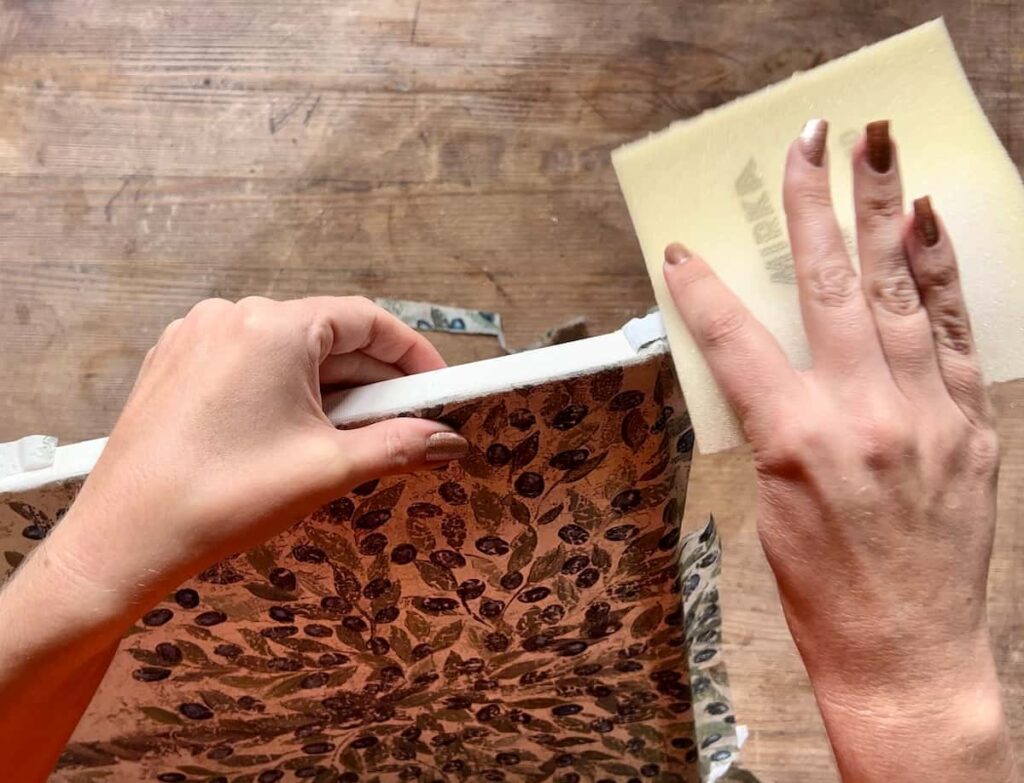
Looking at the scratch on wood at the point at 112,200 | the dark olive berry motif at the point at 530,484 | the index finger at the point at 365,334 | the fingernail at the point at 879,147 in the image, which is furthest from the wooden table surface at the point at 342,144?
the fingernail at the point at 879,147

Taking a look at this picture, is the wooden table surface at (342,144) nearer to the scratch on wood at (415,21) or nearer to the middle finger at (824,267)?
the scratch on wood at (415,21)

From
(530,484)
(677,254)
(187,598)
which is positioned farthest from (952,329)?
(187,598)

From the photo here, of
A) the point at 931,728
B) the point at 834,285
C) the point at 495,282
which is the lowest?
the point at 931,728

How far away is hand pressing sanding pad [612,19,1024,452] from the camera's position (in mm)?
458

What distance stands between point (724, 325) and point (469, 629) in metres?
0.34

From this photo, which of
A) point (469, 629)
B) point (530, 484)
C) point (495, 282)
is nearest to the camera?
point (530, 484)

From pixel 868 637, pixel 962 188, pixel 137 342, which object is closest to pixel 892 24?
pixel 962 188

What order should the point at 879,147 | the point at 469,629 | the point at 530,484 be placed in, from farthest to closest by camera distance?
the point at 469,629, the point at 530,484, the point at 879,147

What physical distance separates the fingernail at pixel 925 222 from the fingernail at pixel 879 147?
2cm

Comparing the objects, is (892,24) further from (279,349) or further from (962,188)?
(279,349)

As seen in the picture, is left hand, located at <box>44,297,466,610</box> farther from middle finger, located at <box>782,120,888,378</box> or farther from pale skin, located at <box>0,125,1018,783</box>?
middle finger, located at <box>782,120,888,378</box>

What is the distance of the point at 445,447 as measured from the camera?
48 centimetres

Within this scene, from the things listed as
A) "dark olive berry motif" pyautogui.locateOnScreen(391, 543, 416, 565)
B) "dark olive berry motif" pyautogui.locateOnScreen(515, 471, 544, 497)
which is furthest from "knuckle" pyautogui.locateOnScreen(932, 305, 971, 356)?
"dark olive berry motif" pyautogui.locateOnScreen(391, 543, 416, 565)

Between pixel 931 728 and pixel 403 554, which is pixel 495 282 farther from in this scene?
pixel 931 728
